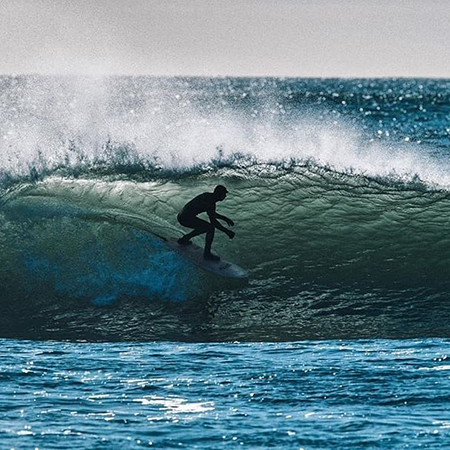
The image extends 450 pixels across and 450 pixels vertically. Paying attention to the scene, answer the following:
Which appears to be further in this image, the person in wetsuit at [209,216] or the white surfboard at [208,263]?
the white surfboard at [208,263]

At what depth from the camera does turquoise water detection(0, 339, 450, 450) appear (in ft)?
33.6

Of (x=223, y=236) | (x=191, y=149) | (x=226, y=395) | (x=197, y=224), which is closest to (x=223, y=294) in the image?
(x=197, y=224)

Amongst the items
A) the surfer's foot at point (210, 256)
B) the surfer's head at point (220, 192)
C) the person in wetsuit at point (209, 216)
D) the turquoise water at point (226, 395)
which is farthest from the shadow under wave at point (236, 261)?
the surfer's head at point (220, 192)

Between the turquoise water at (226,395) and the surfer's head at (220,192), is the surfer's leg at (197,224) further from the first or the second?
the turquoise water at (226,395)

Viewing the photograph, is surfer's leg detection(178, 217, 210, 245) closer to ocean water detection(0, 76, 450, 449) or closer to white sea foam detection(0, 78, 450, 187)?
ocean water detection(0, 76, 450, 449)

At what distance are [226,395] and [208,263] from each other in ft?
16.1

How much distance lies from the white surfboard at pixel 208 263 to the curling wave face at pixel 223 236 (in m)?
0.18

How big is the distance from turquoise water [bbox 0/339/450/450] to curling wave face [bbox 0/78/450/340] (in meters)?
0.98

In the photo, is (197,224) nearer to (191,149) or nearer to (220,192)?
(220,192)

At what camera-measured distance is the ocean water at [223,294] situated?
1084 centimetres

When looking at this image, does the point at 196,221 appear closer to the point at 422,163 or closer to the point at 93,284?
the point at 93,284

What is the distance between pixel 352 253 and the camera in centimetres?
1778

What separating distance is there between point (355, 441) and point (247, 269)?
275 inches

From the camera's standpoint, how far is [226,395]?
11.5 metres
